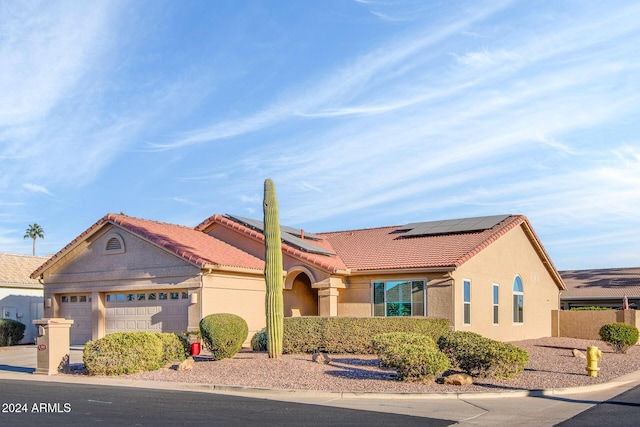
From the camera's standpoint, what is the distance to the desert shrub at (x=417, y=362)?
15133 millimetres

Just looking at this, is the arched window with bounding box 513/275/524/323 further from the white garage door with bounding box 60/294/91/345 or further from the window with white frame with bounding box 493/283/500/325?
the white garage door with bounding box 60/294/91/345

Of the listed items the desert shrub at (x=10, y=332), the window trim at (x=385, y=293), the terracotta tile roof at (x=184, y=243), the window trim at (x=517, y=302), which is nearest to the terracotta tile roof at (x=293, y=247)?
the terracotta tile roof at (x=184, y=243)

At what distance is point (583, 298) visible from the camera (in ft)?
148

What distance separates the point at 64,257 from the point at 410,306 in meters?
14.3

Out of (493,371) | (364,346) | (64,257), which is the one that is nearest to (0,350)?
(64,257)

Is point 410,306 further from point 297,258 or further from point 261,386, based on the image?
point 261,386

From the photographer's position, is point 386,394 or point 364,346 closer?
point 386,394

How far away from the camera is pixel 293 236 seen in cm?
2956

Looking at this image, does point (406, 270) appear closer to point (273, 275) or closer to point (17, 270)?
point (273, 275)

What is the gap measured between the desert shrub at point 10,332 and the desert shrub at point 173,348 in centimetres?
1332

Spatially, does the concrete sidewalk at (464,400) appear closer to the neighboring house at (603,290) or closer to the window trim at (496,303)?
the window trim at (496,303)

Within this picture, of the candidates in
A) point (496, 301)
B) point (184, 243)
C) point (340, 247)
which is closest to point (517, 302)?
point (496, 301)

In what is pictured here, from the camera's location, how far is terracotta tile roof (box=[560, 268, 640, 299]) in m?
44.0

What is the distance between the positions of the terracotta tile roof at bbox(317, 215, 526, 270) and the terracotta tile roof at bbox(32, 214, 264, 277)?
4434mm
